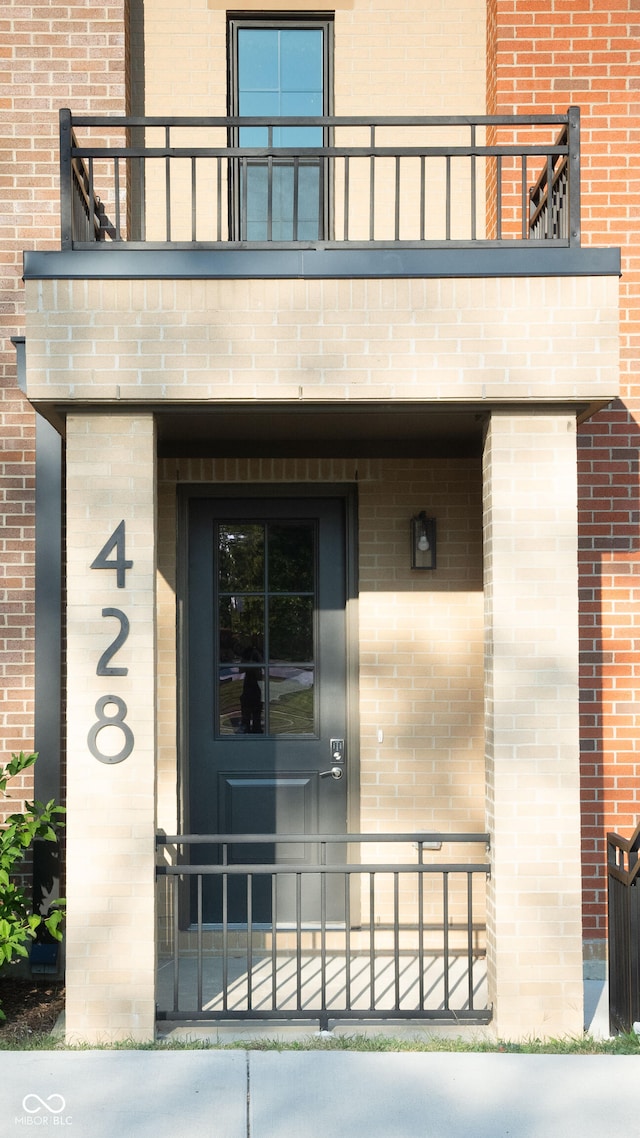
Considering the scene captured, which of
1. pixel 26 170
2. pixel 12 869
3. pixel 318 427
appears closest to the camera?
pixel 12 869

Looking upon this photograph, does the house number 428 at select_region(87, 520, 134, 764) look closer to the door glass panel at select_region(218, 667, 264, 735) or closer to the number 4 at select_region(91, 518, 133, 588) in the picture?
the number 4 at select_region(91, 518, 133, 588)

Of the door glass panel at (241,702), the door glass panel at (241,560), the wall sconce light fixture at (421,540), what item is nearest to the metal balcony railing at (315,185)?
the wall sconce light fixture at (421,540)

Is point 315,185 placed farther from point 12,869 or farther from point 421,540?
point 12,869

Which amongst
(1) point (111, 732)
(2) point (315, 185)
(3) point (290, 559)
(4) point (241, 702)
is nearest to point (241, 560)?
(3) point (290, 559)

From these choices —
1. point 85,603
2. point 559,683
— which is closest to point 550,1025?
point 559,683

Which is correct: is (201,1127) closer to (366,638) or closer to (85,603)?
(85,603)

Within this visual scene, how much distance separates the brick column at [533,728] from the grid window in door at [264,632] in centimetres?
159

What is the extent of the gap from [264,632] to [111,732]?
63.8 inches

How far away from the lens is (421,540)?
5.50 meters

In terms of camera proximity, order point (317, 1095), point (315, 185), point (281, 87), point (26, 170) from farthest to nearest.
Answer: point (315, 185)
point (281, 87)
point (26, 170)
point (317, 1095)

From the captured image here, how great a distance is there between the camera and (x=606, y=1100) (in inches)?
144

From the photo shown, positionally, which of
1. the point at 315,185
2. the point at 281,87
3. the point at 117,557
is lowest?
the point at 117,557

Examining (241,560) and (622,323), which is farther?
(241,560)

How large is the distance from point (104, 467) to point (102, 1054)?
8.40 ft
